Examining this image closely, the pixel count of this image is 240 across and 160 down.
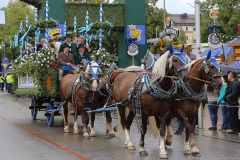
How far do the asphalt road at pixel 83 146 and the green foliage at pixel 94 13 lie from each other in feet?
42.3

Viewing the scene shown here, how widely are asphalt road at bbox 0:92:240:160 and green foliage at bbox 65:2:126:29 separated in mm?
12891

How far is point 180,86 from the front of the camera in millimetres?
9586

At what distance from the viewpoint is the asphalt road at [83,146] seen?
374 inches

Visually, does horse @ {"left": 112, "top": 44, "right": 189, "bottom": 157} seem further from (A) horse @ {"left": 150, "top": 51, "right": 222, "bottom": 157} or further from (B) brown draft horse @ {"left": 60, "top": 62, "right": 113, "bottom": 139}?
(B) brown draft horse @ {"left": 60, "top": 62, "right": 113, "bottom": 139}

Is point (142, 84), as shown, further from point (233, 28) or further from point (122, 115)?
point (233, 28)

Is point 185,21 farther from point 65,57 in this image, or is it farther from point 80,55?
point 65,57

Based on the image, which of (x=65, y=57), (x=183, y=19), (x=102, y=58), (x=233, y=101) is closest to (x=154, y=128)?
(x=233, y=101)

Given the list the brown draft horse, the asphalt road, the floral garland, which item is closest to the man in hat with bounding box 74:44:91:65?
the floral garland

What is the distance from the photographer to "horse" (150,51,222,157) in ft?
30.8

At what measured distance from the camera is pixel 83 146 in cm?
1080

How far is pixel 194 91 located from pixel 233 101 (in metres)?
4.09

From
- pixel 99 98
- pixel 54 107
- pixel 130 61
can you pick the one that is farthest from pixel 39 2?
pixel 99 98

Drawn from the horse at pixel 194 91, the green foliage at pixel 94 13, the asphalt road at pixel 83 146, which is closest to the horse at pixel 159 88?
the horse at pixel 194 91

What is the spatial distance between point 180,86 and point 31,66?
633cm
